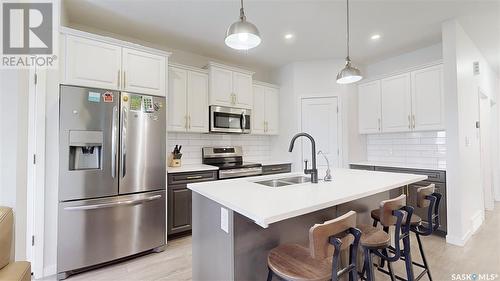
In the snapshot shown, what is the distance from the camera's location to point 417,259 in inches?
97.0

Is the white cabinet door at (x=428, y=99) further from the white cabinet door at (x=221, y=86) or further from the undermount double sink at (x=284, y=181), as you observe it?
the white cabinet door at (x=221, y=86)

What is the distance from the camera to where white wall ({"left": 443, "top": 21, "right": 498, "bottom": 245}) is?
2.84m

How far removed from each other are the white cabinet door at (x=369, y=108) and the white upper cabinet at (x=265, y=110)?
1513 mm

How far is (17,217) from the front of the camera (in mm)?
1584

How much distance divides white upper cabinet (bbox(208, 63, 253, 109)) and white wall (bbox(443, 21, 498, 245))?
8.93 feet

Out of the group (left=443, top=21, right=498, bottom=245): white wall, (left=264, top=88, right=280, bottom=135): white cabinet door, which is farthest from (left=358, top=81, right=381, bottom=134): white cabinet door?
(left=264, top=88, right=280, bottom=135): white cabinet door

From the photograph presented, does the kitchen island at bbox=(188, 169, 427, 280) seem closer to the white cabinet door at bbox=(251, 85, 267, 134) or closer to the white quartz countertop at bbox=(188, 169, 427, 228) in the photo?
the white quartz countertop at bbox=(188, 169, 427, 228)

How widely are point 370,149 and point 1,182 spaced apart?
4801 mm

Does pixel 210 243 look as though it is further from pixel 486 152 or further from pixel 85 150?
pixel 486 152

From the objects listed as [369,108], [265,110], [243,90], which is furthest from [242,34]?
[369,108]

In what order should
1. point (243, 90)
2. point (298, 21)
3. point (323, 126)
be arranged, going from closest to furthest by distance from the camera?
point (298, 21), point (243, 90), point (323, 126)

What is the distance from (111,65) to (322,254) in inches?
105

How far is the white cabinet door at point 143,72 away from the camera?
8.61 feet

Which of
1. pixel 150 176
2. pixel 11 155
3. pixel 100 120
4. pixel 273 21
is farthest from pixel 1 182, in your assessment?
pixel 273 21
